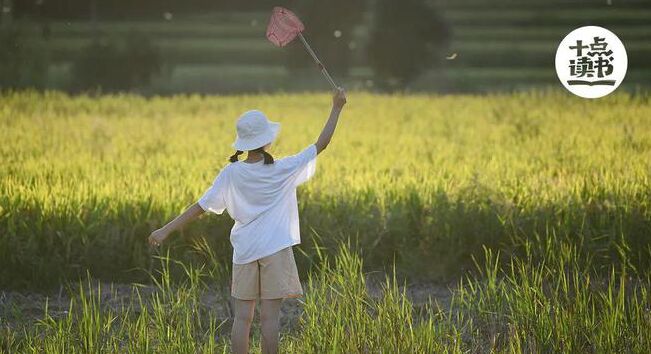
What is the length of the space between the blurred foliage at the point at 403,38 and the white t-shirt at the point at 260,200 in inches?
619

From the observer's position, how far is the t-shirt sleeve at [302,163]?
355cm

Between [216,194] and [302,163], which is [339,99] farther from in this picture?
[216,194]

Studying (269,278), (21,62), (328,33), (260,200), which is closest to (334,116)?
(260,200)

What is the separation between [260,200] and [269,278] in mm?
248

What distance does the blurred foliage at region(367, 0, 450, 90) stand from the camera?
19.2 metres

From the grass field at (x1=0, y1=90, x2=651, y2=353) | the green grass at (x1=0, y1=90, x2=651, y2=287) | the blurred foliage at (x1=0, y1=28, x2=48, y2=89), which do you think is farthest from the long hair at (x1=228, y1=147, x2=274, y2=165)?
the blurred foliage at (x1=0, y1=28, x2=48, y2=89)

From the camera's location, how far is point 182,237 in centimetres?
541

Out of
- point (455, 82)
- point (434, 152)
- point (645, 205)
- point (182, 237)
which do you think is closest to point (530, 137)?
point (434, 152)

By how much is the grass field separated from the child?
0.23m

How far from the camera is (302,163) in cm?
356

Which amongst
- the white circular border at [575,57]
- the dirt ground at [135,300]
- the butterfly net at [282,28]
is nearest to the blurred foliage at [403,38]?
the white circular border at [575,57]

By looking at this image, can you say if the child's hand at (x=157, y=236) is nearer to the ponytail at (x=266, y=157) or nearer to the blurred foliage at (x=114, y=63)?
the ponytail at (x=266, y=157)

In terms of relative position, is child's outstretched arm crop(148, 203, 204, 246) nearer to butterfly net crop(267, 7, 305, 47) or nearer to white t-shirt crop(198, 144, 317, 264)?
white t-shirt crop(198, 144, 317, 264)

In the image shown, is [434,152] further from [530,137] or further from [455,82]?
[455,82]
